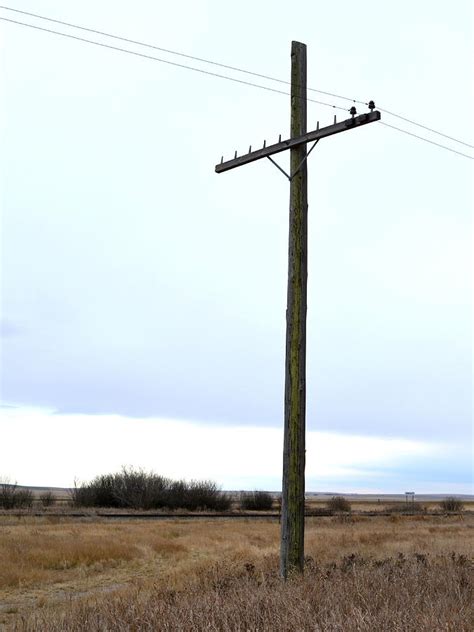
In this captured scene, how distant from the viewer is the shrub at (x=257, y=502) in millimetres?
61344

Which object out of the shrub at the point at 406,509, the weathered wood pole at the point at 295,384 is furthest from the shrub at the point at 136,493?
the weathered wood pole at the point at 295,384

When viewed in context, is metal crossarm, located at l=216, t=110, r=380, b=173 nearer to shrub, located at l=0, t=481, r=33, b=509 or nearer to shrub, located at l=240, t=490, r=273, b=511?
shrub, located at l=0, t=481, r=33, b=509

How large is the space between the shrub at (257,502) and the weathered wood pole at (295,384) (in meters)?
52.0

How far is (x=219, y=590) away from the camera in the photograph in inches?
366

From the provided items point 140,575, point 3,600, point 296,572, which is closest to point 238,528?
point 140,575

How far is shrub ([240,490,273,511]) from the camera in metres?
61.3

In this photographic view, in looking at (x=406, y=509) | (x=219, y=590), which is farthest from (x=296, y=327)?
(x=406, y=509)

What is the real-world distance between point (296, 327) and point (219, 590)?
3.83 meters

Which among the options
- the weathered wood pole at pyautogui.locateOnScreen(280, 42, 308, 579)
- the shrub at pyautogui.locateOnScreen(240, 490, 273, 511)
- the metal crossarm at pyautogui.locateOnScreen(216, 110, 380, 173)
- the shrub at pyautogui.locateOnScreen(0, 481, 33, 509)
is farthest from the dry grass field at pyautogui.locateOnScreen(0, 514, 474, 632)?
the shrub at pyautogui.locateOnScreen(240, 490, 273, 511)

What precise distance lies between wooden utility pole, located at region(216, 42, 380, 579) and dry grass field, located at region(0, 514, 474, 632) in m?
0.65

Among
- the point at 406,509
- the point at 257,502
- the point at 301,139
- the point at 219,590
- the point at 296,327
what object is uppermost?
the point at 301,139

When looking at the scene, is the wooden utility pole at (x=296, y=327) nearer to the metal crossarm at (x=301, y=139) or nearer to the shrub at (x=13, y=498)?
the metal crossarm at (x=301, y=139)

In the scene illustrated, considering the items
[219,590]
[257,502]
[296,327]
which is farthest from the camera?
[257,502]

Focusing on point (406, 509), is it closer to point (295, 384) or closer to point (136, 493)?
point (136, 493)
